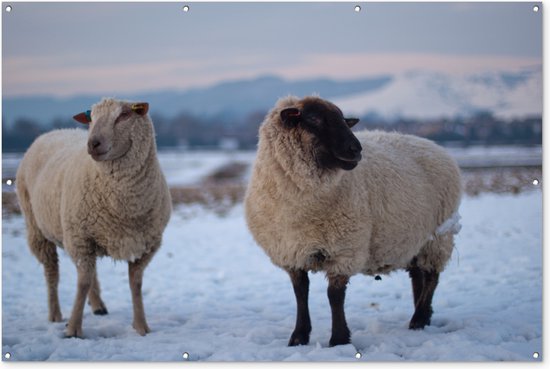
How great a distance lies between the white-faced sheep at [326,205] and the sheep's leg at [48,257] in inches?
95.6

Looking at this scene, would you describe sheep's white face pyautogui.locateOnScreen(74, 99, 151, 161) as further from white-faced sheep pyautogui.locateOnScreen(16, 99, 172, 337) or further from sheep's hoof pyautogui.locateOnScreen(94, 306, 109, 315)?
sheep's hoof pyautogui.locateOnScreen(94, 306, 109, 315)

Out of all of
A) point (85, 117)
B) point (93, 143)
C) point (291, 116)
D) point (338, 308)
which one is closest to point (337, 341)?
point (338, 308)

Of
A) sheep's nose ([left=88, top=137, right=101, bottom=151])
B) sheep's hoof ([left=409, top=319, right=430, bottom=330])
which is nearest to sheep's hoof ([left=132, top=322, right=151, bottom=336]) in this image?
sheep's nose ([left=88, top=137, right=101, bottom=151])

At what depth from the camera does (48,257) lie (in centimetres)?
686

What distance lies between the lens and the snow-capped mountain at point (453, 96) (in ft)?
19.3

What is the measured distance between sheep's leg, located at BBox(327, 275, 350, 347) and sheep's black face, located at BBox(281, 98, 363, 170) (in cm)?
90

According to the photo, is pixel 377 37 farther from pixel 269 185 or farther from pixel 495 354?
pixel 495 354

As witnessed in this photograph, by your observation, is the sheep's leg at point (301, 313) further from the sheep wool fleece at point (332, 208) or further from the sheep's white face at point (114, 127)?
the sheep's white face at point (114, 127)

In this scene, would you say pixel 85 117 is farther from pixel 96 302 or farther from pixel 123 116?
pixel 96 302

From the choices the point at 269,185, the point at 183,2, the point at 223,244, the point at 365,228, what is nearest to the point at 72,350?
the point at 269,185

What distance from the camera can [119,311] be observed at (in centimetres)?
700

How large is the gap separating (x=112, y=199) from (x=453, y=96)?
3.39 m

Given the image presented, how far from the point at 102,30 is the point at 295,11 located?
175 centimetres

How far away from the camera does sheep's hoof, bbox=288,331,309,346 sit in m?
5.43
